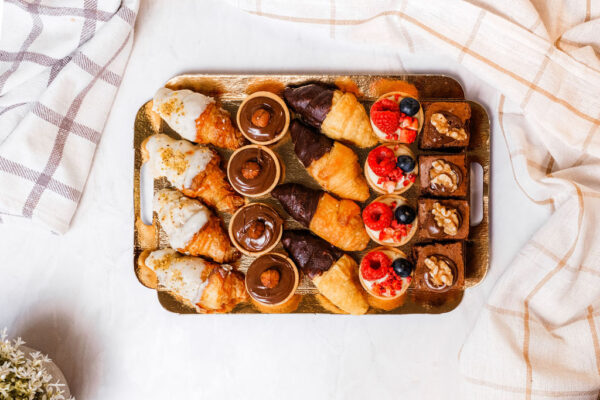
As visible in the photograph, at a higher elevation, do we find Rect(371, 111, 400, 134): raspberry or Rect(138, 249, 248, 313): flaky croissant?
Rect(371, 111, 400, 134): raspberry

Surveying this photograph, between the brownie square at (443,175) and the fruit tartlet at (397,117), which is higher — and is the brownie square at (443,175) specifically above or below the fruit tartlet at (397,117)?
below

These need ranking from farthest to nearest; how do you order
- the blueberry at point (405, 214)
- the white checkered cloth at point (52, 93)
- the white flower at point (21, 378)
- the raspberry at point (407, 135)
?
the white checkered cloth at point (52, 93) → the raspberry at point (407, 135) → the blueberry at point (405, 214) → the white flower at point (21, 378)

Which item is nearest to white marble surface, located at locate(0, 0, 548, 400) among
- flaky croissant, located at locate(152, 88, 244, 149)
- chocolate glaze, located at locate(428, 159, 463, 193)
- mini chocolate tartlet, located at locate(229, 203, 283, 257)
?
flaky croissant, located at locate(152, 88, 244, 149)

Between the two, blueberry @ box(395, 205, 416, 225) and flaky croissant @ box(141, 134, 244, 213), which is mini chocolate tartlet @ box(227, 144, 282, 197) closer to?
flaky croissant @ box(141, 134, 244, 213)

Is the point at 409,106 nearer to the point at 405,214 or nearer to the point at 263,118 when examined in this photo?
the point at 405,214

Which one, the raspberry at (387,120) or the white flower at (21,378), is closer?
the white flower at (21,378)

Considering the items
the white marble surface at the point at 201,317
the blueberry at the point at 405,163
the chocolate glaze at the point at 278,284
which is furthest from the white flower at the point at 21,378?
the blueberry at the point at 405,163

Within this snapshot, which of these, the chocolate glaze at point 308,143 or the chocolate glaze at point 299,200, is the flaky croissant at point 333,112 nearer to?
the chocolate glaze at point 308,143
